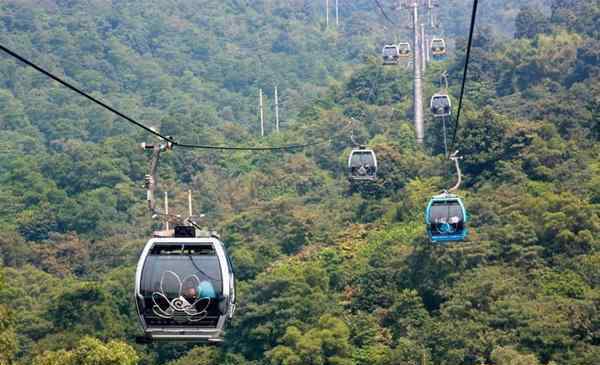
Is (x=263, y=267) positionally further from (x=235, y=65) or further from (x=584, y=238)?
(x=235, y=65)

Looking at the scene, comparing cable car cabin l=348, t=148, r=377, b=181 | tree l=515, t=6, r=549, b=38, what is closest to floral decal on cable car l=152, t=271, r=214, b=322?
cable car cabin l=348, t=148, r=377, b=181

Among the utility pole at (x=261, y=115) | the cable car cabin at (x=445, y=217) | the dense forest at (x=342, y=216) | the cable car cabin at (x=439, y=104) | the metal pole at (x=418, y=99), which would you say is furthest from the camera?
the utility pole at (x=261, y=115)

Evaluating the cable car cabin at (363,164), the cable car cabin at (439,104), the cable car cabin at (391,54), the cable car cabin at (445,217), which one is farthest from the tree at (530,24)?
the cable car cabin at (445,217)

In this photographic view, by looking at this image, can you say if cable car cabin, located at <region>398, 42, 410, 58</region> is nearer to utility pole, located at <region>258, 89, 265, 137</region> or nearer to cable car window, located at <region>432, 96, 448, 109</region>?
cable car window, located at <region>432, 96, 448, 109</region>

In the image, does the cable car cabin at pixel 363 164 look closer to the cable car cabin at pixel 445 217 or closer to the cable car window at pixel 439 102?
the cable car cabin at pixel 445 217

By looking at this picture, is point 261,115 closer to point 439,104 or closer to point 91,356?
point 439,104

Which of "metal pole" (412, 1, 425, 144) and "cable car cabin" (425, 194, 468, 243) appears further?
"metal pole" (412, 1, 425, 144)
